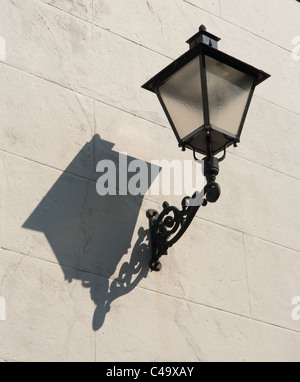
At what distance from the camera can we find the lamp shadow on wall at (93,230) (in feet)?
11.5

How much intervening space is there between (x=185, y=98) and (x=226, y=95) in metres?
0.18

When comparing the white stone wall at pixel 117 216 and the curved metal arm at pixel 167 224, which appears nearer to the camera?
the white stone wall at pixel 117 216

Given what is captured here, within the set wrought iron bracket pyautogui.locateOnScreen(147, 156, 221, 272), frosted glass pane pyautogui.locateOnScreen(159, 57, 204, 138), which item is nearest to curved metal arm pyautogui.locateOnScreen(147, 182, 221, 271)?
wrought iron bracket pyautogui.locateOnScreen(147, 156, 221, 272)

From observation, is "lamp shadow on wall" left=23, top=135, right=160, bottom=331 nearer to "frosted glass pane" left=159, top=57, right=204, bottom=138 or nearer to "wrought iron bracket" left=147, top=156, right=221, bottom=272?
"wrought iron bracket" left=147, top=156, right=221, bottom=272

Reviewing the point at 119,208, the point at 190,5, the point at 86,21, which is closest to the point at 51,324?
the point at 119,208

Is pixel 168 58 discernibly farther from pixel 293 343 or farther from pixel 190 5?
pixel 293 343

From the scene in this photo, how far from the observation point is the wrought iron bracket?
3.48 meters

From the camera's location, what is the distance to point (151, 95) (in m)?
4.20

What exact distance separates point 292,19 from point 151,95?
1.62 metres

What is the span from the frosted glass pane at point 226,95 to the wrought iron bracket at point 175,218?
0.57ft

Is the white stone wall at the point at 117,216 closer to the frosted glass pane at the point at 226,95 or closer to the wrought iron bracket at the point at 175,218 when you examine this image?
the wrought iron bracket at the point at 175,218

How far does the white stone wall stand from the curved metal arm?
5cm

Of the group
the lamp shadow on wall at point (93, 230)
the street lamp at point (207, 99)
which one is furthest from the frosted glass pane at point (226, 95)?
the lamp shadow on wall at point (93, 230)

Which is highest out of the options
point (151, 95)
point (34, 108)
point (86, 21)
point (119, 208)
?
point (86, 21)
